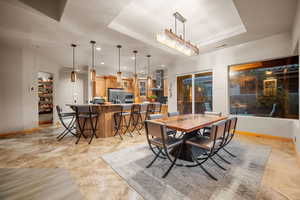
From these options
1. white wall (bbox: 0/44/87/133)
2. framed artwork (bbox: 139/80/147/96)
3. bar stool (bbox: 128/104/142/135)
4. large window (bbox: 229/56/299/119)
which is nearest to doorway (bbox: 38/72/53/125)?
white wall (bbox: 0/44/87/133)

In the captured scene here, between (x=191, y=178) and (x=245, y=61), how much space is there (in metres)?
3.90

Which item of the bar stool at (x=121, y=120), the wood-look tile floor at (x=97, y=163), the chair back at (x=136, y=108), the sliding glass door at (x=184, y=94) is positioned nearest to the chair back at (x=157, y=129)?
the wood-look tile floor at (x=97, y=163)

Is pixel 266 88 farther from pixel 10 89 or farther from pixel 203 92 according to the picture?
pixel 10 89

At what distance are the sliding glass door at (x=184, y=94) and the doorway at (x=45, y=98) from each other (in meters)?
5.88

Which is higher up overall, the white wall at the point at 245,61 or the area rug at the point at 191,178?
the white wall at the point at 245,61

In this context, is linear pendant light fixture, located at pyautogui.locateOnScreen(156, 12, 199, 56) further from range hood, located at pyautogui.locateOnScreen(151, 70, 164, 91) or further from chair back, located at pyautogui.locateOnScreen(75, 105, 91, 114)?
range hood, located at pyautogui.locateOnScreen(151, 70, 164, 91)

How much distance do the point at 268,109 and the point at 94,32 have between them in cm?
523

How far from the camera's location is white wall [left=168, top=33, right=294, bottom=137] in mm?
3430

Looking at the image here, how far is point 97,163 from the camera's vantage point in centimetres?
232

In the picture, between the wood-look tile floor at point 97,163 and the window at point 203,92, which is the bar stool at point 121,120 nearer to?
the wood-look tile floor at point 97,163

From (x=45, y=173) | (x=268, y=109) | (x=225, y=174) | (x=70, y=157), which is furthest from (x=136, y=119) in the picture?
(x=268, y=109)

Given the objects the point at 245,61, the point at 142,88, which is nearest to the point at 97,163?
the point at 245,61

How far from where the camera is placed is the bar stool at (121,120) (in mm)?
3832

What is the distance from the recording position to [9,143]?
3377 mm
